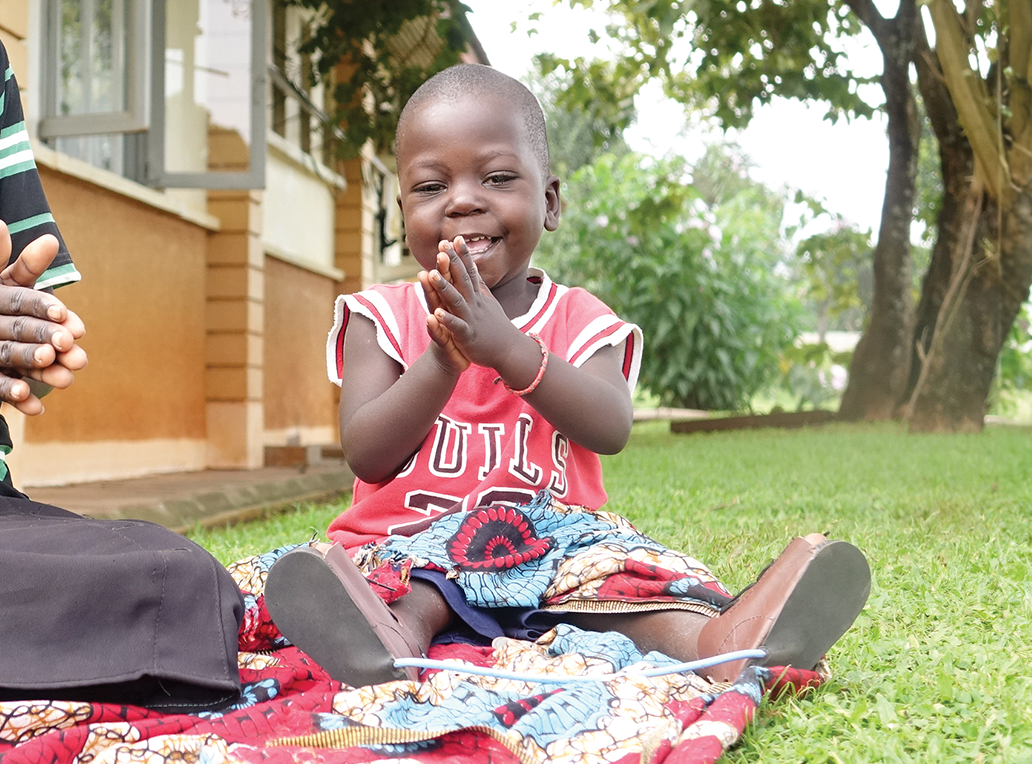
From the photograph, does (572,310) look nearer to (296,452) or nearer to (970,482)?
(970,482)

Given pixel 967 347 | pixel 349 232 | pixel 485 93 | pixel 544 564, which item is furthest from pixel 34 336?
pixel 349 232

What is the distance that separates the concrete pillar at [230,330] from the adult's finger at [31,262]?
5.80m

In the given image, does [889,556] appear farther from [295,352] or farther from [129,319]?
[295,352]

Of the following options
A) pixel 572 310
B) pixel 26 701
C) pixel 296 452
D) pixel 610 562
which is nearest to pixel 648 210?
pixel 296 452

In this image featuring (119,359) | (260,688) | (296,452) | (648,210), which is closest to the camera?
(260,688)

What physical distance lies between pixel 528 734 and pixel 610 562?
56 cm

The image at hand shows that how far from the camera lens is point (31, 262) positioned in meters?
1.53

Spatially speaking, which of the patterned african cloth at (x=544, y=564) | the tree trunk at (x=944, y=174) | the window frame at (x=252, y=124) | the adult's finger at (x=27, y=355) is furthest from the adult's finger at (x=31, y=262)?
the tree trunk at (x=944, y=174)

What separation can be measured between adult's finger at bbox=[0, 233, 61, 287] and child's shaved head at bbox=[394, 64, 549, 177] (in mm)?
896

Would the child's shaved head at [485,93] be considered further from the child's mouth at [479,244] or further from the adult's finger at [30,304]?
the adult's finger at [30,304]

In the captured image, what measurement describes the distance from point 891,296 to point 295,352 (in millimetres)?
5394

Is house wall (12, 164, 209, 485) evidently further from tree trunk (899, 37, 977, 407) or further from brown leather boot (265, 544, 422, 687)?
tree trunk (899, 37, 977, 407)

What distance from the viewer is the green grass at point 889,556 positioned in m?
1.35

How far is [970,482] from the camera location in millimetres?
4371
